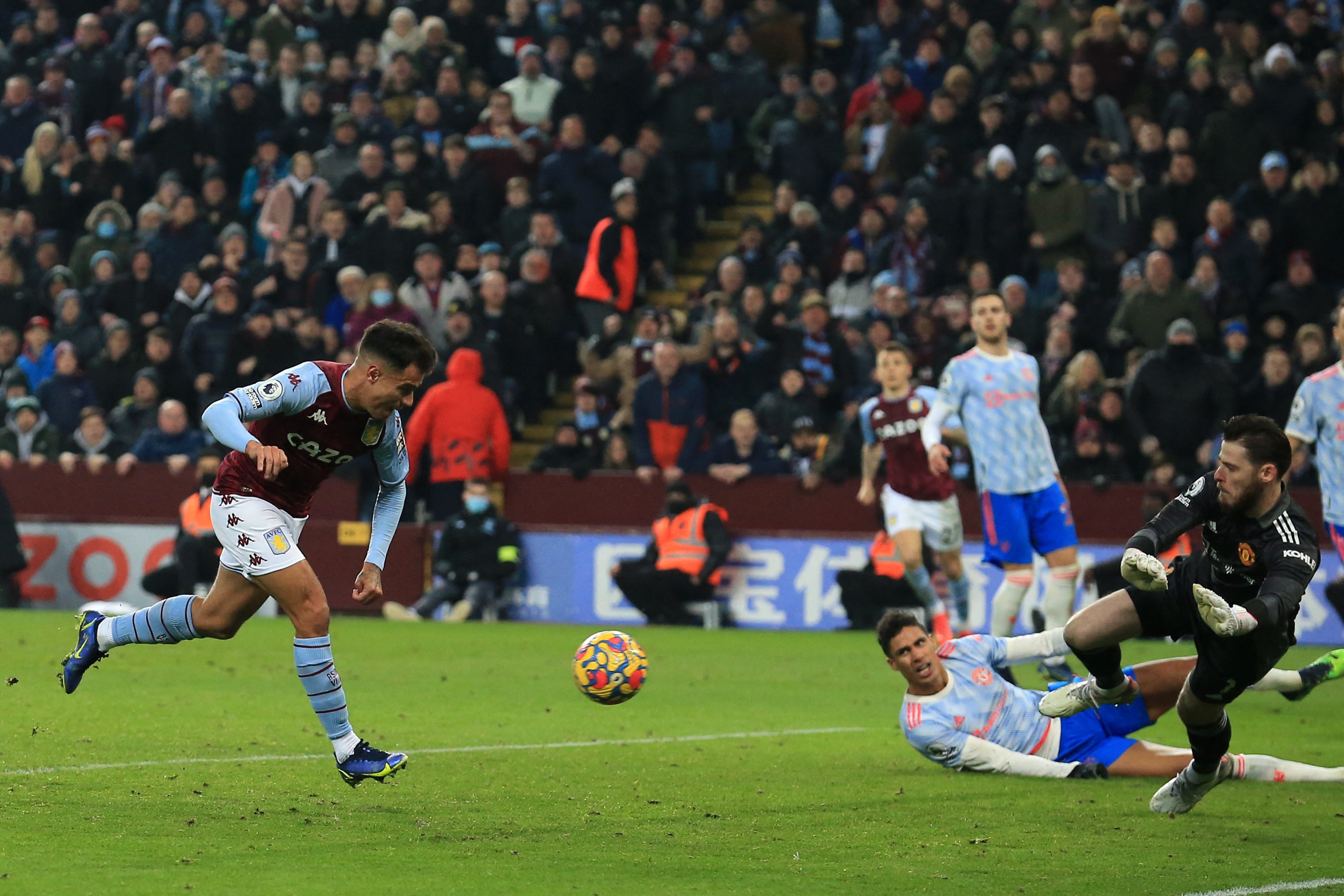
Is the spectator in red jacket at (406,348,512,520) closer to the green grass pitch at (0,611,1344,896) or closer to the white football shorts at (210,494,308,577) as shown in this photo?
the green grass pitch at (0,611,1344,896)

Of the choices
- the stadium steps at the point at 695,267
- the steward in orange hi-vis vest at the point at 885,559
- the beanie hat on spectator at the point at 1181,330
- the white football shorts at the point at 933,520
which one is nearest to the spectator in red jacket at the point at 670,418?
the stadium steps at the point at 695,267

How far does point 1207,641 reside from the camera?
24.3ft

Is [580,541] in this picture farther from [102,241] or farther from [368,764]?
[368,764]

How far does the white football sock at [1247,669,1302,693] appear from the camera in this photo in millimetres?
8789

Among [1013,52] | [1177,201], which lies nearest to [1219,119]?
[1177,201]

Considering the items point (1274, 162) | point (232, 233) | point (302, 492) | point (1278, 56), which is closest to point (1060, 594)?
point (302, 492)

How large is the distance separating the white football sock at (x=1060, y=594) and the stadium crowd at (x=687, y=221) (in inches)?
194

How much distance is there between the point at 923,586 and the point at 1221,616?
789 cm

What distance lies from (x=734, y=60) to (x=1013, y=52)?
3.62 m

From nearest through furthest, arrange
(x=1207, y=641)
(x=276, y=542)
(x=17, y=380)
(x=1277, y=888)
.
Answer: (x=1277, y=888)
(x=1207, y=641)
(x=276, y=542)
(x=17, y=380)

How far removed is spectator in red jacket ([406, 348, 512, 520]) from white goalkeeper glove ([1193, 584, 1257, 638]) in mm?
12454

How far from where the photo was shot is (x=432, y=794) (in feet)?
26.6

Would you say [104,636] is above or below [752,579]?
above

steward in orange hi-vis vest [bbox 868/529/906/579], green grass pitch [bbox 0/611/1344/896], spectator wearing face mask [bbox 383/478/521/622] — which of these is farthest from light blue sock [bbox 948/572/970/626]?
spectator wearing face mask [bbox 383/478/521/622]
